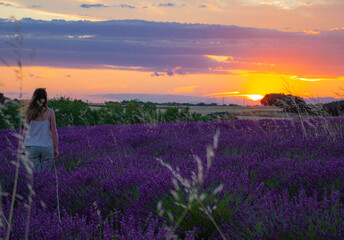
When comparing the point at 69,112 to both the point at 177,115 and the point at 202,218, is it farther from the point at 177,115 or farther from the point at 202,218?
the point at 202,218

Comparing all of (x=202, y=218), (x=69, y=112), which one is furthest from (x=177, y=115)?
(x=202, y=218)

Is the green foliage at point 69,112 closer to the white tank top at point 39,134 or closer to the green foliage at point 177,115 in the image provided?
the green foliage at point 177,115

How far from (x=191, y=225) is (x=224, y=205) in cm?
33

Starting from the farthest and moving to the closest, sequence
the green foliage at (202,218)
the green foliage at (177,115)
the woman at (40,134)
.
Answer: the green foliage at (177,115) < the woman at (40,134) < the green foliage at (202,218)

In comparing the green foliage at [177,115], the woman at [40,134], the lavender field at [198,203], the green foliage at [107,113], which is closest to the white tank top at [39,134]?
the woman at [40,134]

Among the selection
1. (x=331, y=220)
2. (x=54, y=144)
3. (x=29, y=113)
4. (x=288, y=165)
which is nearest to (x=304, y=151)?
(x=288, y=165)

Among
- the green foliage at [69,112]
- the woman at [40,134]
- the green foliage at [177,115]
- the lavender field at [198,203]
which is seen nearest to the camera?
the lavender field at [198,203]

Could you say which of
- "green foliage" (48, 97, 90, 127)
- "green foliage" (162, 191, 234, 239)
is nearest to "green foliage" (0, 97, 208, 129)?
"green foliage" (48, 97, 90, 127)

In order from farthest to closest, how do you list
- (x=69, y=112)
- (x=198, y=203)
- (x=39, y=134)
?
(x=69, y=112) → (x=39, y=134) → (x=198, y=203)

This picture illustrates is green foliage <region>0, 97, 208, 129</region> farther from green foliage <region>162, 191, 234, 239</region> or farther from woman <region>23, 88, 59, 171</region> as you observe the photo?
green foliage <region>162, 191, 234, 239</region>

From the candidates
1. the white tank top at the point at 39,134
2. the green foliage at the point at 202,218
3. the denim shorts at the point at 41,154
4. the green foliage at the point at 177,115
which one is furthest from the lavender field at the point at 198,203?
the green foliage at the point at 177,115

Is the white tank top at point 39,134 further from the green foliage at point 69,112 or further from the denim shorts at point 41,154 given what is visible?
the green foliage at point 69,112

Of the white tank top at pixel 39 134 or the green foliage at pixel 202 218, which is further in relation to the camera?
the white tank top at pixel 39 134

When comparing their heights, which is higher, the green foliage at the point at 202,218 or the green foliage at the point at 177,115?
the green foliage at the point at 177,115
